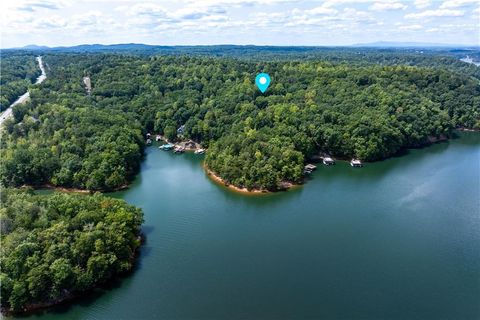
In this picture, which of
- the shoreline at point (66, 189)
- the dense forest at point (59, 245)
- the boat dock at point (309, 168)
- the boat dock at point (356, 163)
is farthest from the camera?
the boat dock at point (356, 163)

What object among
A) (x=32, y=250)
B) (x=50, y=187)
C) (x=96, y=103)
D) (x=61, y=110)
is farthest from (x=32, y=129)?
(x=32, y=250)

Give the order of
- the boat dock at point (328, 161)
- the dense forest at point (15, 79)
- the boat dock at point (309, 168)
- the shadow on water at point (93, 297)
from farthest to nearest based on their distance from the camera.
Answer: the dense forest at point (15, 79)
the boat dock at point (328, 161)
the boat dock at point (309, 168)
the shadow on water at point (93, 297)

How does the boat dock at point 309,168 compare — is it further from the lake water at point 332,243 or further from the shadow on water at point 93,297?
the shadow on water at point 93,297

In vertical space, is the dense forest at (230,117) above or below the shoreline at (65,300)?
above

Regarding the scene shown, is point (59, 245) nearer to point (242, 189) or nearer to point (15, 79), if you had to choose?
point (242, 189)

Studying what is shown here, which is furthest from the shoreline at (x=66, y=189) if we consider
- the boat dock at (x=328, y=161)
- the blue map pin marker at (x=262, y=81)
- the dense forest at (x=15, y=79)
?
the dense forest at (x=15, y=79)

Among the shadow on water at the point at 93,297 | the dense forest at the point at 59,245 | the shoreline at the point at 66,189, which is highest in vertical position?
the dense forest at the point at 59,245

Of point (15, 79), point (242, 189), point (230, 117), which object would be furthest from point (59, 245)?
point (15, 79)

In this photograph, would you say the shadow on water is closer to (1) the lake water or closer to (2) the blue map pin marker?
(1) the lake water
